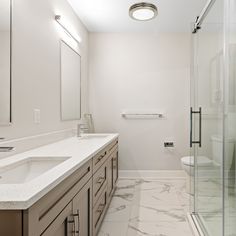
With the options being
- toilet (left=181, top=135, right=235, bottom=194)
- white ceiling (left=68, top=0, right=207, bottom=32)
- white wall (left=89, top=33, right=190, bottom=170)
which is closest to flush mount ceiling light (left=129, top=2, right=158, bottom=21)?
white ceiling (left=68, top=0, right=207, bottom=32)

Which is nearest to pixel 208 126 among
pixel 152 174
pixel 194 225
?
pixel 194 225

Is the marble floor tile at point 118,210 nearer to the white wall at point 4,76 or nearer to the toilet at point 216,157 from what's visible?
the toilet at point 216,157

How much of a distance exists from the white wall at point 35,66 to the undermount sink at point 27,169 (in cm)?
28

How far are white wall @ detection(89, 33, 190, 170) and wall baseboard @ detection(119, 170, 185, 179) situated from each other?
0.21ft

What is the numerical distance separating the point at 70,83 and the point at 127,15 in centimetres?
120

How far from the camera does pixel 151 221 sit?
2.55 meters

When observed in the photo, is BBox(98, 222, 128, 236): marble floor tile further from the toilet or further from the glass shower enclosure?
the toilet

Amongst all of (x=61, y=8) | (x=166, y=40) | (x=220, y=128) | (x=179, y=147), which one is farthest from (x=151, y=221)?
(x=166, y=40)

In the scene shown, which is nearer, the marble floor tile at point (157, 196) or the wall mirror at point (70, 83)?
the wall mirror at point (70, 83)

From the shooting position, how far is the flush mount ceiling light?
2.65 meters

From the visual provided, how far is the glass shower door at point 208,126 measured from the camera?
6.21 ft

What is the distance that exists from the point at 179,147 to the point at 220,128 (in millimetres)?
2329

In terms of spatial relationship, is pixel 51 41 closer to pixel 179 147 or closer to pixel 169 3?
pixel 169 3

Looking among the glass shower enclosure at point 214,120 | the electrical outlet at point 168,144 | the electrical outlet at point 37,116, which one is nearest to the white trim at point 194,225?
the glass shower enclosure at point 214,120
